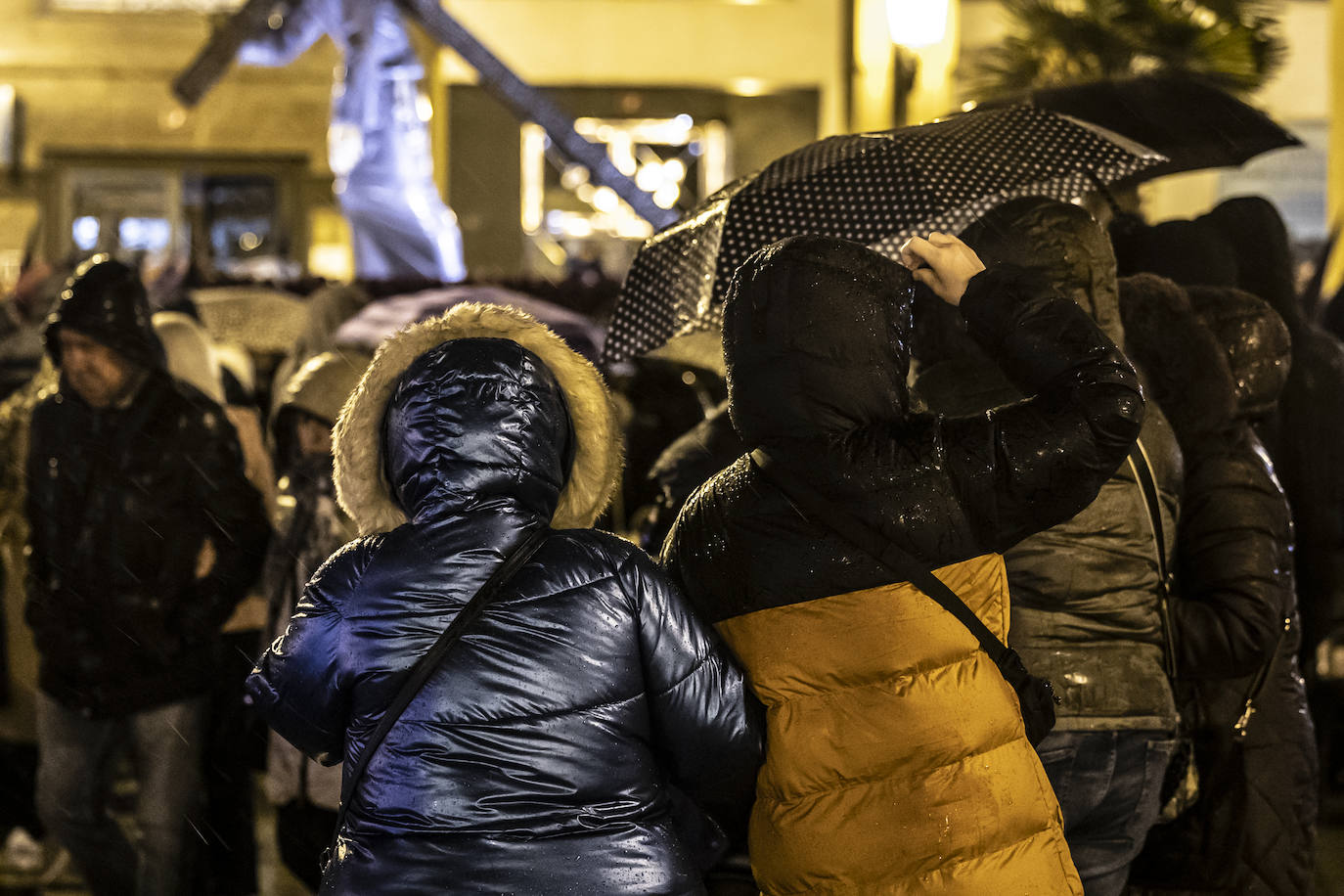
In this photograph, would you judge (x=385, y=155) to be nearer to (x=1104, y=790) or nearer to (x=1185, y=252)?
(x=1185, y=252)

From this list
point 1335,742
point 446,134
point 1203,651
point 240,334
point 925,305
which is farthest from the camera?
point 446,134

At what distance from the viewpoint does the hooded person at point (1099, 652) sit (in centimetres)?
253

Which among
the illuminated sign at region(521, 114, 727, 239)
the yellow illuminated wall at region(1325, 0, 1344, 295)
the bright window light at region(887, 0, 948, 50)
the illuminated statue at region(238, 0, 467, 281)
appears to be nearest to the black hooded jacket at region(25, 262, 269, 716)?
the illuminated statue at region(238, 0, 467, 281)

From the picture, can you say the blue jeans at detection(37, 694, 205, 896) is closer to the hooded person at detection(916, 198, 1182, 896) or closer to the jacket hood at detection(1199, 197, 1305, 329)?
the hooded person at detection(916, 198, 1182, 896)

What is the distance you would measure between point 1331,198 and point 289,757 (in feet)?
31.8

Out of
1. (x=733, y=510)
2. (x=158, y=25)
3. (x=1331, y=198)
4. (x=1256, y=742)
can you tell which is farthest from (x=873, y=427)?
(x=158, y=25)

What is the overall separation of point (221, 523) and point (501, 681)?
232cm

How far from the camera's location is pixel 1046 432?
211 cm

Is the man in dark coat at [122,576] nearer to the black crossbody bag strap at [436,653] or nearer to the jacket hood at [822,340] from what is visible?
the black crossbody bag strap at [436,653]

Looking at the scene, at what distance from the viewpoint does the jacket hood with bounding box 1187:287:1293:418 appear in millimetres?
3264

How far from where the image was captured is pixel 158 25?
19438 millimetres

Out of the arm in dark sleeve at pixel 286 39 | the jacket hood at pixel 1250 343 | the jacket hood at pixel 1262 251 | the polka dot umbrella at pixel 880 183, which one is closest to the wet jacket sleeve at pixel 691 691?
the polka dot umbrella at pixel 880 183

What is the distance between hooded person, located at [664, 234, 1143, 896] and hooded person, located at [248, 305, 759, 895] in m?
0.14

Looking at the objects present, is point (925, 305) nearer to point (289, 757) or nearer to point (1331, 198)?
point (289, 757)
